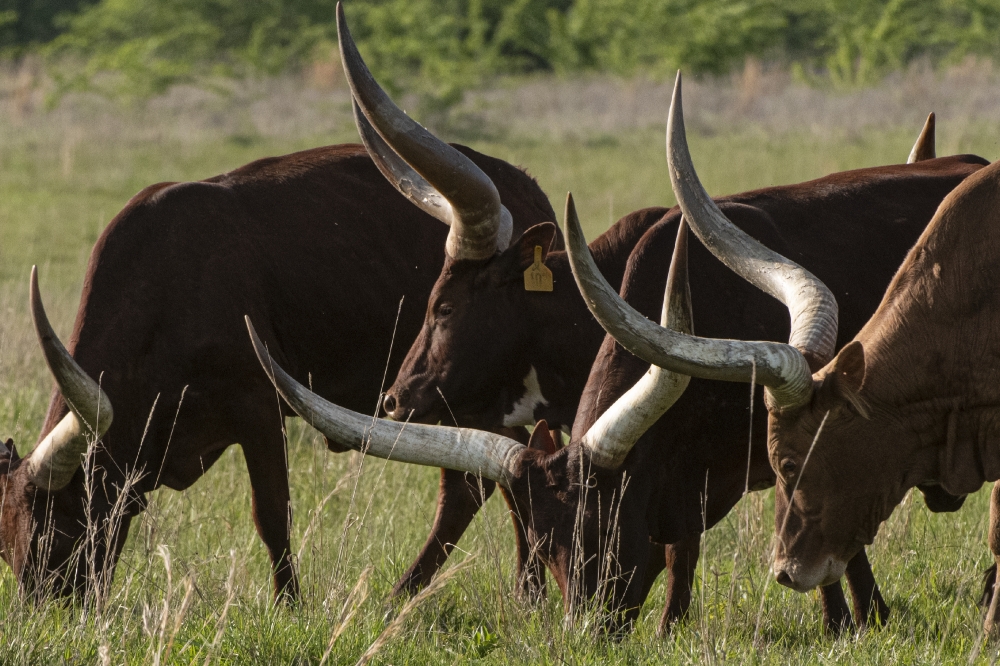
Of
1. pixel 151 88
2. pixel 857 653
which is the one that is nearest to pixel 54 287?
pixel 857 653

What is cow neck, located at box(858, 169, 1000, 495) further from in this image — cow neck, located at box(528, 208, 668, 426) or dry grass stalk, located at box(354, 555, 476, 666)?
cow neck, located at box(528, 208, 668, 426)

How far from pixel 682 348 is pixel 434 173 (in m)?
1.65

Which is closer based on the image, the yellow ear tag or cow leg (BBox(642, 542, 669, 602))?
cow leg (BBox(642, 542, 669, 602))

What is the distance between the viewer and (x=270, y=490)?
556 cm

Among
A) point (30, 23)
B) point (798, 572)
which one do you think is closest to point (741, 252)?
point (798, 572)

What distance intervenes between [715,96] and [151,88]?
9546mm

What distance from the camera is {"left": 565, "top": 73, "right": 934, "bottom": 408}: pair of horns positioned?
373 centimetres

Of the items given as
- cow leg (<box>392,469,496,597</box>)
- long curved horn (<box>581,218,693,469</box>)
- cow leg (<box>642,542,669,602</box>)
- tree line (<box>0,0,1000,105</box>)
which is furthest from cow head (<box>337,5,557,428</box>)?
tree line (<box>0,0,1000,105</box>)

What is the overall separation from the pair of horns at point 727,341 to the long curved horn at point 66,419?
194 centimetres

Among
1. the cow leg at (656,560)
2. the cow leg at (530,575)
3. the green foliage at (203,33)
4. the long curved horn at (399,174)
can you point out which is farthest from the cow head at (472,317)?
the green foliage at (203,33)

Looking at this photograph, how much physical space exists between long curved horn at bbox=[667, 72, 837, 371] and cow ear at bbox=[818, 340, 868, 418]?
6.1 inches

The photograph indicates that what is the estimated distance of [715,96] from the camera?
22984 mm

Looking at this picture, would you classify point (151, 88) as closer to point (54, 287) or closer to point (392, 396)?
point (54, 287)

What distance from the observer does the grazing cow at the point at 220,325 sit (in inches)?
199
